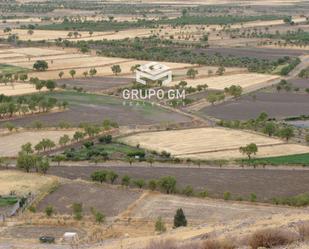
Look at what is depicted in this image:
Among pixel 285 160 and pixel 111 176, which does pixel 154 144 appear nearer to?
pixel 285 160

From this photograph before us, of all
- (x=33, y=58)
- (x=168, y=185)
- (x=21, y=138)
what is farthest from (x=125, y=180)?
(x=33, y=58)

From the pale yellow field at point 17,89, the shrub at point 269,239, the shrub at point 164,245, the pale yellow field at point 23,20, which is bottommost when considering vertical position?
the shrub at point 164,245

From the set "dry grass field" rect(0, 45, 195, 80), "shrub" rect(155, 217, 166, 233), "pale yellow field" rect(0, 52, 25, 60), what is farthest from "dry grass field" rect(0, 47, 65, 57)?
"shrub" rect(155, 217, 166, 233)

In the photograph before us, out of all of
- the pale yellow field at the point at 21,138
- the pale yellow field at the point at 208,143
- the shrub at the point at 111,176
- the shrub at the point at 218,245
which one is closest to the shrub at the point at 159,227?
the shrub at the point at 111,176

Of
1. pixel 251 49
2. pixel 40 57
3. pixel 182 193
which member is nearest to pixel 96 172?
pixel 182 193

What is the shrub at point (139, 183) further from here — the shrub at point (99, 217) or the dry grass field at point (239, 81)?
the dry grass field at point (239, 81)

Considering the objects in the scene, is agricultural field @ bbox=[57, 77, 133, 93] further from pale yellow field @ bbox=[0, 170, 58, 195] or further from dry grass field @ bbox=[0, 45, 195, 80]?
pale yellow field @ bbox=[0, 170, 58, 195]

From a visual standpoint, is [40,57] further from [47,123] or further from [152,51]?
[47,123]
